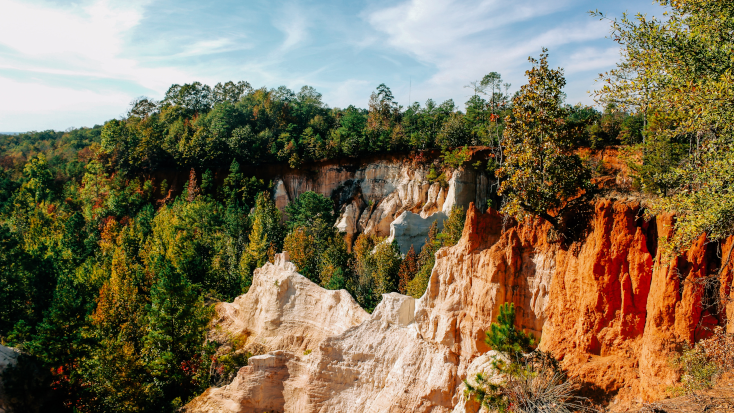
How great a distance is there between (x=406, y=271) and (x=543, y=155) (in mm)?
15945

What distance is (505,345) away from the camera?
1145 centimetres

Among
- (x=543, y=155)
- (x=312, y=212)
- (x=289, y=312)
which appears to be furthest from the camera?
(x=312, y=212)

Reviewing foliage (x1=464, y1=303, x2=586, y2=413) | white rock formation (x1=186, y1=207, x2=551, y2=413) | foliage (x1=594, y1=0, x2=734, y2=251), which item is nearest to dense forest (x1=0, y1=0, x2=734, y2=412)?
foliage (x1=594, y1=0, x2=734, y2=251)

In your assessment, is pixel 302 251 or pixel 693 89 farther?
pixel 302 251

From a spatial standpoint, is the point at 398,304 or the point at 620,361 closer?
the point at 620,361

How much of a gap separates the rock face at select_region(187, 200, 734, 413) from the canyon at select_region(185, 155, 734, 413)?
0.03 metres

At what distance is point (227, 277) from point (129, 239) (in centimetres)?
959

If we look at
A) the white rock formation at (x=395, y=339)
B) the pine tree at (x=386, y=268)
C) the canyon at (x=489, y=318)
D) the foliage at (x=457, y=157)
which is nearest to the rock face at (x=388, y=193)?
the foliage at (x=457, y=157)

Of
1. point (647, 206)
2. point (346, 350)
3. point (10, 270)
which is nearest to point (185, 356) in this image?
point (346, 350)

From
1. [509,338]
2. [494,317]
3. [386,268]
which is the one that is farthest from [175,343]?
[509,338]

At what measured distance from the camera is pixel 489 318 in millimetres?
13820

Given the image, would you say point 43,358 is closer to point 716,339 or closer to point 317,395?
point 317,395

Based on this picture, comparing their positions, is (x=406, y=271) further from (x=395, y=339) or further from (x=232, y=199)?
(x=232, y=199)

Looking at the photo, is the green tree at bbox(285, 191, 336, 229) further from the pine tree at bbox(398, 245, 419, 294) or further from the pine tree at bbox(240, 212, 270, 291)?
the pine tree at bbox(398, 245, 419, 294)
